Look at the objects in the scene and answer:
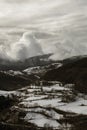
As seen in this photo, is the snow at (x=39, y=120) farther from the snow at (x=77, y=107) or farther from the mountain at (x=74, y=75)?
the mountain at (x=74, y=75)

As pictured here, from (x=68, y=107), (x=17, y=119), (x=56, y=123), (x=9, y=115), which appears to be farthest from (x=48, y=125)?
(x=68, y=107)

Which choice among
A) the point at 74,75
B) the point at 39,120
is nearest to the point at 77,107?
the point at 39,120

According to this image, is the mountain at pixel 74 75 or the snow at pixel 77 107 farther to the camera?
the mountain at pixel 74 75

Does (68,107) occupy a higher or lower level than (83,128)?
higher

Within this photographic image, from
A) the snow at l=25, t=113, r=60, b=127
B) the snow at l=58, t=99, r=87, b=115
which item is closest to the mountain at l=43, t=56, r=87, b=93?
the snow at l=58, t=99, r=87, b=115

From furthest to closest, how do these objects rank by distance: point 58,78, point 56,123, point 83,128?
1. point 58,78
2. point 56,123
3. point 83,128

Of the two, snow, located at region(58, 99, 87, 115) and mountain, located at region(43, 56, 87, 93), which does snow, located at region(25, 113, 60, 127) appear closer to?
snow, located at region(58, 99, 87, 115)

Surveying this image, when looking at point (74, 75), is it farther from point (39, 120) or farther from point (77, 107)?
point (39, 120)

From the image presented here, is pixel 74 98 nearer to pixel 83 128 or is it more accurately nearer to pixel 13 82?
pixel 83 128

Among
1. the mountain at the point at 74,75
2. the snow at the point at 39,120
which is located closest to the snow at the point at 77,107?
the snow at the point at 39,120

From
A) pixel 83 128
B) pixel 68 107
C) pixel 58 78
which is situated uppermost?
pixel 58 78

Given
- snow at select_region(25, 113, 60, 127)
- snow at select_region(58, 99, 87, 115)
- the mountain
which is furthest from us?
the mountain
